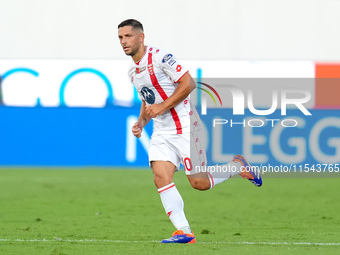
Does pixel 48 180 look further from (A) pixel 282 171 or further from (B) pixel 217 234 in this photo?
(B) pixel 217 234

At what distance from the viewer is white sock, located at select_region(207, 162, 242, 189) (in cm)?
693

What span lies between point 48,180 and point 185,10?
560 centimetres

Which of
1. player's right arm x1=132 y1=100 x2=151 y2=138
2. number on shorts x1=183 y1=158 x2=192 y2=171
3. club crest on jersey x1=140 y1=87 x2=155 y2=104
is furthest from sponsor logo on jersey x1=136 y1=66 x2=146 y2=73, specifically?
number on shorts x1=183 y1=158 x2=192 y2=171

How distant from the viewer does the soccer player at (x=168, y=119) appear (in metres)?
6.48

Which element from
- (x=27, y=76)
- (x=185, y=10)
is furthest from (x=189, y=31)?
(x=27, y=76)

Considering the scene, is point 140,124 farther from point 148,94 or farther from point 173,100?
point 173,100

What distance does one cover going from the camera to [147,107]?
6.60 metres

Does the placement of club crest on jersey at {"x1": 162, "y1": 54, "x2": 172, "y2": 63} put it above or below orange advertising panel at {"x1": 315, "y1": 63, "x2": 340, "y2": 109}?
above

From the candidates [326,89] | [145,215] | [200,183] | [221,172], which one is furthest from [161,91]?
[326,89]

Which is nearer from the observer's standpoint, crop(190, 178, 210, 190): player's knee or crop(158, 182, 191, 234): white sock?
crop(158, 182, 191, 234): white sock

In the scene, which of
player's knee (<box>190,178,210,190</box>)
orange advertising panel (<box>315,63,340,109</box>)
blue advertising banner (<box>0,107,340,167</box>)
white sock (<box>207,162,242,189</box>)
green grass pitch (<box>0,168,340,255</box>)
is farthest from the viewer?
orange advertising panel (<box>315,63,340,109</box>)

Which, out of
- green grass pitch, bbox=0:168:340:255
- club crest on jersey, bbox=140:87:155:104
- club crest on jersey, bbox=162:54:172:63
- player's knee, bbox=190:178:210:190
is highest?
club crest on jersey, bbox=162:54:172:63

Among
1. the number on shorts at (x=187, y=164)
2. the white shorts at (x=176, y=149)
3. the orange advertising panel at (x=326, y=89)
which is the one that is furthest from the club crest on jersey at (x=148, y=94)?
the orange advertising panel at (x=326, y=89)

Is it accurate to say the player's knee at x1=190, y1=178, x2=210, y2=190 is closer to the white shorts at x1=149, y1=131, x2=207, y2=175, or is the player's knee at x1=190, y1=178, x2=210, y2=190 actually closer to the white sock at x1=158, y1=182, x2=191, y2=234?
the white shorts at x1=149, y1=131, x2=207, y2=175
